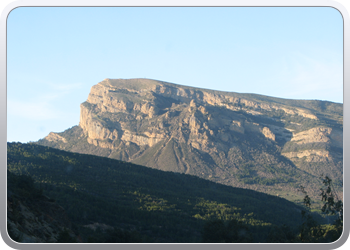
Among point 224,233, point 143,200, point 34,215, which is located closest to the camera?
point 34,215

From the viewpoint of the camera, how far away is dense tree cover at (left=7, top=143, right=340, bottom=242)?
7619 centimetres

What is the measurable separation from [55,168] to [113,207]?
41.3 meters

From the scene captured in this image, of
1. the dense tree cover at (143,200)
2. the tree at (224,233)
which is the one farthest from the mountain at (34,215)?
the tree at (224,233)

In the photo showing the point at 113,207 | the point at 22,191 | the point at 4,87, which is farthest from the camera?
the point at 113,207

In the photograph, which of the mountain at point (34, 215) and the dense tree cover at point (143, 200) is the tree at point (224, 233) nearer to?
the dense tree cover at point (143, 200)

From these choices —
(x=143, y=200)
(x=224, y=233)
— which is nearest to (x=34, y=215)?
(x=224, y=233)

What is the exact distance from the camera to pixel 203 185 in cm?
14950

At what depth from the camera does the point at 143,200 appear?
108 meters

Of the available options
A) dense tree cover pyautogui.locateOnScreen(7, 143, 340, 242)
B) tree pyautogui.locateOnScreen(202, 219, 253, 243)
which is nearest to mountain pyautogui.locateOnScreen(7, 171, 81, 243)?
dense tree cover pyautogui.locateOnScreen(7, 143, 340, 242)

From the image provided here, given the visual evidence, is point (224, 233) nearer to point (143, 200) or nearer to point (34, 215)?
point (34, 215)

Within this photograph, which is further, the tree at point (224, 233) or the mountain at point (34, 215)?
the tree at point (224, 233)

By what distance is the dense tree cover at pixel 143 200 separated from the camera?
7619 centimetres
